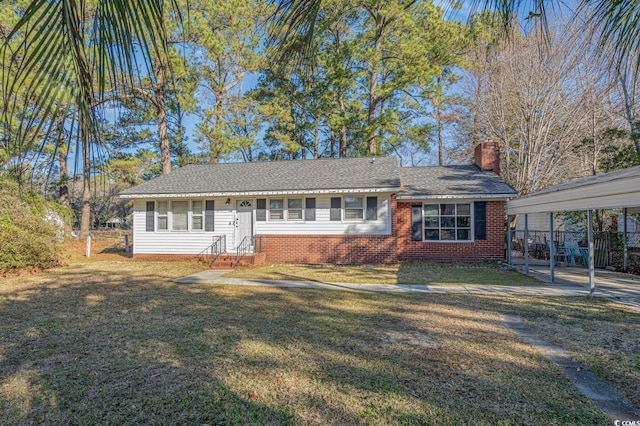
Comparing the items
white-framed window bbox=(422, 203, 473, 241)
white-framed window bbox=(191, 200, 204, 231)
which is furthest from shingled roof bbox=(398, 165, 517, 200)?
white-framed window bbox=(191, 200, 204, 231)

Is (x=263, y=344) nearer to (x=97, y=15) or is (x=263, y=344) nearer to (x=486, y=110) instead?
(x=97, y=15)

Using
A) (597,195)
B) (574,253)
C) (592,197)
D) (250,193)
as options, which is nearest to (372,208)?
(250,193)

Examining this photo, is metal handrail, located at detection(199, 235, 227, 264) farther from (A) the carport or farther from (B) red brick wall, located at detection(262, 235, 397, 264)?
(A) the carport

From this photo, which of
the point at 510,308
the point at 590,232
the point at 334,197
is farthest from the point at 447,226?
the point at 510,308

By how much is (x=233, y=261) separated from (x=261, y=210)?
252 centimetres

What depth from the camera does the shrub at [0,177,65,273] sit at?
10.1m

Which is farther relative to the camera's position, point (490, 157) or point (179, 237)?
point (490, 157)

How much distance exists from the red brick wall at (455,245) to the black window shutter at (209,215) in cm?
785

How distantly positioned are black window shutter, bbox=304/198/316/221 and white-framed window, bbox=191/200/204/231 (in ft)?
15.2

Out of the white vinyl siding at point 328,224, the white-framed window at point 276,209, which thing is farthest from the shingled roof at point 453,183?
the white-framed window at point 276,209

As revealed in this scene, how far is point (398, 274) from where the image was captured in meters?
10.9

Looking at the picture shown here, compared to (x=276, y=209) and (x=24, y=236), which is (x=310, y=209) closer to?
(x=276, y=209)

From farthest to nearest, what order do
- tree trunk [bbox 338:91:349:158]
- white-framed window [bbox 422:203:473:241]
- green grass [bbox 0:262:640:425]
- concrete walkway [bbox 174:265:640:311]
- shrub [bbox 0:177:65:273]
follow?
tree trunk [bbox 338:91:349:158] → white-framed window [bbox 422:203:473:241] → shrub [bbox 0:177:65:273] → concrete walkway [bbox 174:265:640:311] → green grass [bbox 0:262:640:425]

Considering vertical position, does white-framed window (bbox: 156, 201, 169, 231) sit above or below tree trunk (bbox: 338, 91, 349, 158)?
below
